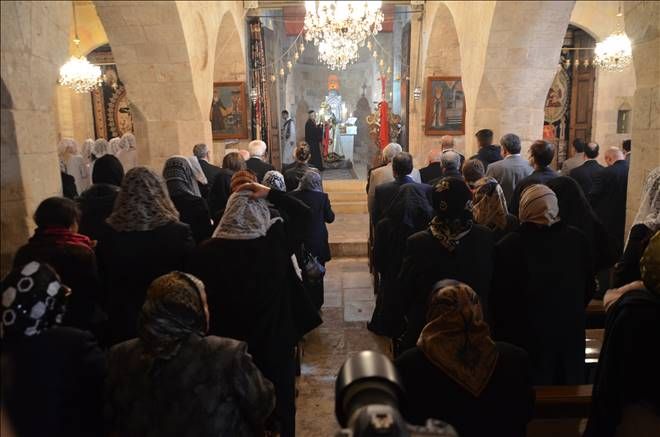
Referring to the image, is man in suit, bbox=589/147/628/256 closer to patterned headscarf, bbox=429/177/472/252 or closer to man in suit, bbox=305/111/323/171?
patterned headscarf, bbox=429/177/472/252

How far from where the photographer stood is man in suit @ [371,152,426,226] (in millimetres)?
4629

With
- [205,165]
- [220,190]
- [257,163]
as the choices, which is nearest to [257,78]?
[257,163]

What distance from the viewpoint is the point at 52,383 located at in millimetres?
1755

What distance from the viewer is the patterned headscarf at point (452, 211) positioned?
2.66 m

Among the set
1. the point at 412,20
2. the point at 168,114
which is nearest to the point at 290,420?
the point at 168,114

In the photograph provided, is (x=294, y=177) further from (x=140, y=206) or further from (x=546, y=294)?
(x=546, y=294)

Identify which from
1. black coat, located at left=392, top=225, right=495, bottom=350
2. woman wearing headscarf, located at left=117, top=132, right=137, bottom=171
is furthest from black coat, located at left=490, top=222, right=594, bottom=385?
woman wearing headscarf, located at left=117, top=132, right=137, bottom=171

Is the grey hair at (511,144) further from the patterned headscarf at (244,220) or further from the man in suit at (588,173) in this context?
the patterned headscarf at (244,220)

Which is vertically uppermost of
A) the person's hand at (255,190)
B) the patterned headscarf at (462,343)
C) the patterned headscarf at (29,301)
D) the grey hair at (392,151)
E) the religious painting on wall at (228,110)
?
the religious painting on wall at (228,110)

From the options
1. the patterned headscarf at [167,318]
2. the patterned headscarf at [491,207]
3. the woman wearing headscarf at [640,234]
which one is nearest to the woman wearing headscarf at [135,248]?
the patterned headscarf at [167,318]

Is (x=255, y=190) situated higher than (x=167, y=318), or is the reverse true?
(x=255, y=190)

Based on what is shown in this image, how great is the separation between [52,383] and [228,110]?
10.2 metres

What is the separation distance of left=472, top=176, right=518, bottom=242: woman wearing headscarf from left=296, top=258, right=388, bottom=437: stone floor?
1.71 meters

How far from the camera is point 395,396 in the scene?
100 cm
